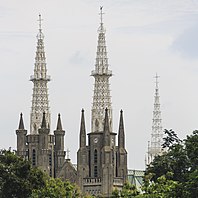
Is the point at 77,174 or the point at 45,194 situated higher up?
the point at 77,174

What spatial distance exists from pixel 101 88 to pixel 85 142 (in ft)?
25.4

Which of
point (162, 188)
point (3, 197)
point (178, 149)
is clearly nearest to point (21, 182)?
point (3, 197)

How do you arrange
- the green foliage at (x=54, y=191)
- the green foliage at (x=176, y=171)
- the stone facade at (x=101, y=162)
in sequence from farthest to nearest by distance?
1. the stone facade at (x=101, y=162)
2. the green foliage at (x=54, y=191)
3. the green foliage at (x=176, y=171)

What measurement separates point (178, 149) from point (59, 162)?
3480 inches

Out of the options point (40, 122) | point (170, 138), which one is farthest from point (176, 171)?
point (40, 122)

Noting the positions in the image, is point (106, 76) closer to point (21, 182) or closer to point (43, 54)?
point (43, 54)

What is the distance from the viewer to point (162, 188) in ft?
257

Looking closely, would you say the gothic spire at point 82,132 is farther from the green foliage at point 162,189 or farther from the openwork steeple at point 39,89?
the green foliage at point 162,189

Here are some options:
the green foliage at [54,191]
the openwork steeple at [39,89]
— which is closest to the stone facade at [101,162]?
the openwork steeple at [39,89]

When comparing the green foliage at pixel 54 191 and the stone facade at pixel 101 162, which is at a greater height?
the stone facade at pixel 101 162

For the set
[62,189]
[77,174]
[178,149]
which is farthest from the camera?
[77,174]

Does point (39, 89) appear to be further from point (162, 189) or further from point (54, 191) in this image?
point (162, 189)

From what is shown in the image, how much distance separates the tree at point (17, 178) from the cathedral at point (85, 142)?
206 ft

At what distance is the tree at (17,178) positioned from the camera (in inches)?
3841
